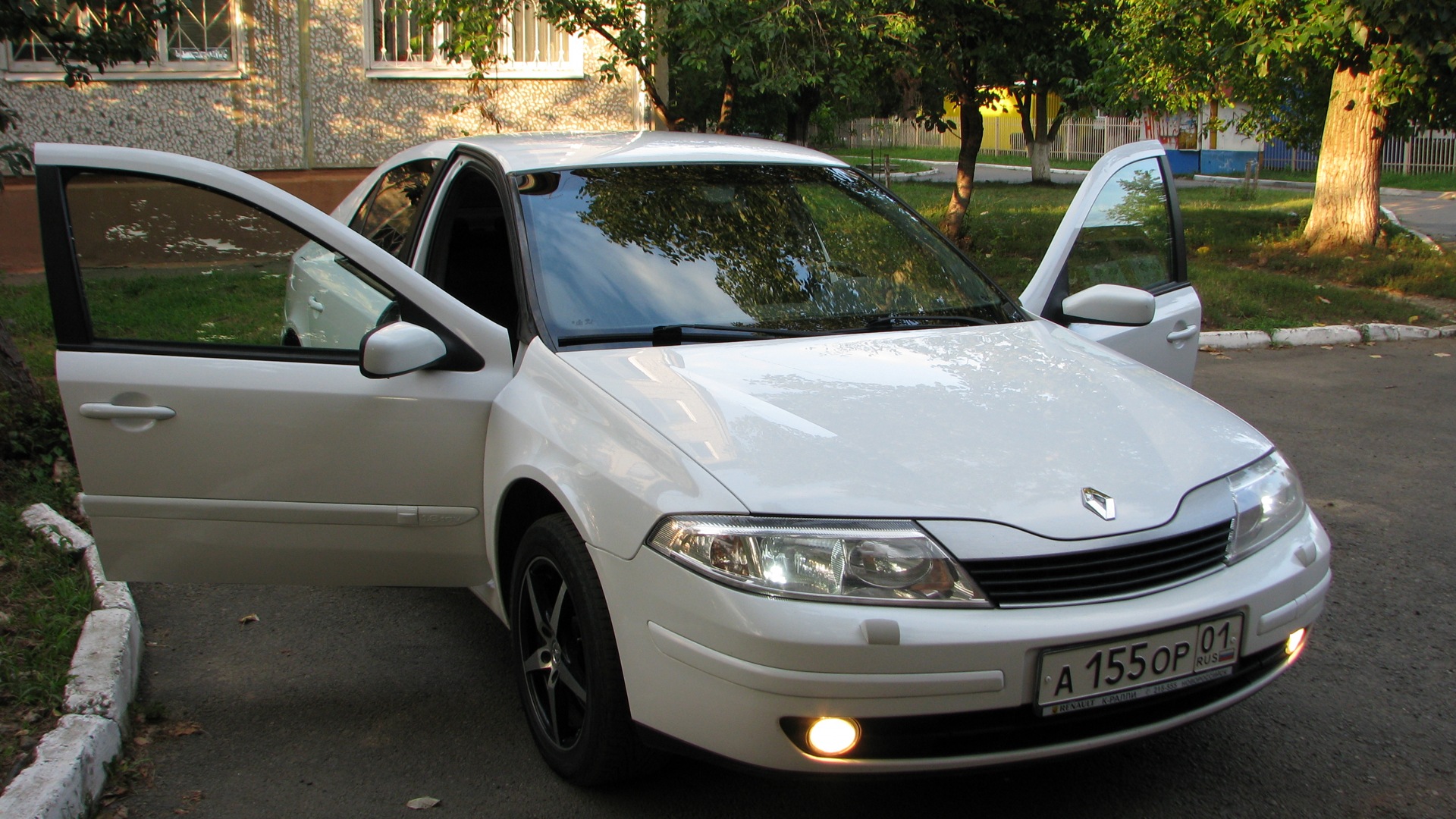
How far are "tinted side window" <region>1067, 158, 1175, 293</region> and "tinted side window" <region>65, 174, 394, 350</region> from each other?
2.39 meters

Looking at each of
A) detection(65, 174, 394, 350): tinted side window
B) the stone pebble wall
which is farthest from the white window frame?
detection(65, 174, 394, 350): tinted side window

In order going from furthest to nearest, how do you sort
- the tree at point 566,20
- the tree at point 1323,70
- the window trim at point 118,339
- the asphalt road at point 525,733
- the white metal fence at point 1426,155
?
1. the white metal fence at point 1426,155
2. the tree at point 1323,70
3. the tree at point 566,20
4. the window trim at point 118,339
5. the asphalt road at point 525,733

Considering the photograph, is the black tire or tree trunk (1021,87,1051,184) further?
tree trunk (1021,87,1051,184)

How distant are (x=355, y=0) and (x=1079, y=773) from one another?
1092 cm

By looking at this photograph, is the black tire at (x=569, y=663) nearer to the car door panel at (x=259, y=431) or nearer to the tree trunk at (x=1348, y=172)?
the car door panel at (x=259, y=431)

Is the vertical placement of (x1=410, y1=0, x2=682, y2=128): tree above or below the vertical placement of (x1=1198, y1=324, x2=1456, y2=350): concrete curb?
above

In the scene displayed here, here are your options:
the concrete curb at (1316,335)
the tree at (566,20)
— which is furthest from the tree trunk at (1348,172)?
the tree at (566,20)

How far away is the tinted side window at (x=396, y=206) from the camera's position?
429 cm

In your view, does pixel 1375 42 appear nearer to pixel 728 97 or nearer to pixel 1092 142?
pixel 728 97

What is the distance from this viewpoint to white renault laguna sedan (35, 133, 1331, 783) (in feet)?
7.64

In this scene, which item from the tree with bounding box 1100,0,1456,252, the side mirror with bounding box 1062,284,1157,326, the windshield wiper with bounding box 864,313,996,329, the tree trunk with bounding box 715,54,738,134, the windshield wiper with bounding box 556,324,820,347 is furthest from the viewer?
the tree with bounding box 1100,0,1456,252

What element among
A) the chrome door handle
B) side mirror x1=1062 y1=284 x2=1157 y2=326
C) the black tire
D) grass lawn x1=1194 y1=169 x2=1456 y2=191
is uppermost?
grass lawn x1=1194 y1=169 x2=1456 y2=191

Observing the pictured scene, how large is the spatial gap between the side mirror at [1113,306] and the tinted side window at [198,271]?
2.08 m

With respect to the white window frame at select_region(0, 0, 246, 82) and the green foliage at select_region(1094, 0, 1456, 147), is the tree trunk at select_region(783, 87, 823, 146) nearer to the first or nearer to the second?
the green foliage at select_region(1094, 0, 1456, 147)
